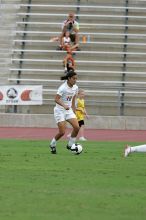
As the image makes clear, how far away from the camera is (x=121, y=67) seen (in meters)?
33.0

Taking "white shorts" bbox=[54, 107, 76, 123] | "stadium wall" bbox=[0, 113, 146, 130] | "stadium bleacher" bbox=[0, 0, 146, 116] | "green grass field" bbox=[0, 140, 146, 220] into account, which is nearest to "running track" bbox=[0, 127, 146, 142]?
"stadium wall" bbox=[0, 113, 146, 130]

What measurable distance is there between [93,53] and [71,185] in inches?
854

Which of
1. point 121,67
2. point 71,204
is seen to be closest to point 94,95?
point 121,67

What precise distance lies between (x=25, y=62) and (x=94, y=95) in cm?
364

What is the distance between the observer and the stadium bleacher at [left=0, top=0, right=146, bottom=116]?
1243 inches

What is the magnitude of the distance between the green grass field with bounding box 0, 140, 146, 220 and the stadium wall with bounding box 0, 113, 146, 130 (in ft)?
35.1

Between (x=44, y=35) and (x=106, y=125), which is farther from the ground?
(x=44, y=35)

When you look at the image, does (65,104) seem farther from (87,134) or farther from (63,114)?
(87,134)

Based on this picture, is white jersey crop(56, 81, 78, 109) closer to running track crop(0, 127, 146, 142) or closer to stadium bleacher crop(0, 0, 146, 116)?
running track crop(0, 127, 146, 142)

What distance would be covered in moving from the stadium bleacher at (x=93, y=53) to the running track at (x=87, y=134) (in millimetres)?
2390

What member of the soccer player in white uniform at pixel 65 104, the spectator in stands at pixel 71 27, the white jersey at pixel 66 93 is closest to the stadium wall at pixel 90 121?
the spectator in stands at pixel 71 27

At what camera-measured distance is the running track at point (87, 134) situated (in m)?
25.1

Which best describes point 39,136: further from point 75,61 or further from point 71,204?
point 71,204

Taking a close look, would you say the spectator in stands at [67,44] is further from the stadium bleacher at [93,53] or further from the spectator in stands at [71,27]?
the stadium bleacher at [93,53]
